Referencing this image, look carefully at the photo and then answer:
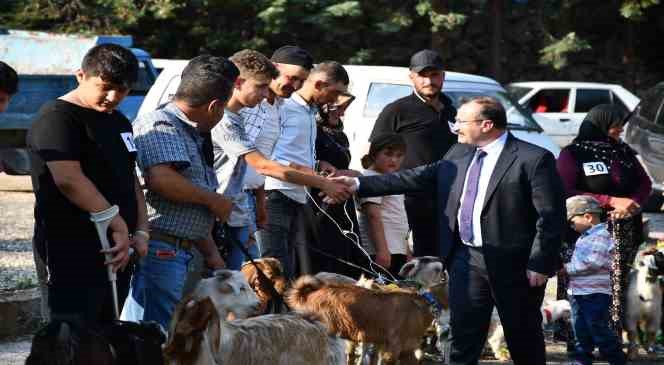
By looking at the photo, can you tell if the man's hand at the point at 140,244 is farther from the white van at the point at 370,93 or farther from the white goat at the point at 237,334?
the white van at the point at 370,93

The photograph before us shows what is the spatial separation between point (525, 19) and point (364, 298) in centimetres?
2232

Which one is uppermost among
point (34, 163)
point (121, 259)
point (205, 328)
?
point (34, 163)

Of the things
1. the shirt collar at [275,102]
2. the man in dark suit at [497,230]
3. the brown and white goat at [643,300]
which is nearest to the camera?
the man in dark suit at [497,230]

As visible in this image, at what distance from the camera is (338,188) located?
6719mm

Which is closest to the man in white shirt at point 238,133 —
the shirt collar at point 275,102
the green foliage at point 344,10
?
the shirt collar at point 275,102

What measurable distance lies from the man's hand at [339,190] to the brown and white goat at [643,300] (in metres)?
2.76

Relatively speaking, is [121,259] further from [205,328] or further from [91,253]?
[205,328]

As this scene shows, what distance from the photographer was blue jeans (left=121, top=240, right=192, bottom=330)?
17.1 ft

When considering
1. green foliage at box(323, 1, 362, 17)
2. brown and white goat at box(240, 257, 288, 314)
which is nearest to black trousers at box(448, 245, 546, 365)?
brown and white goat at box(240, 257, 288, 314)

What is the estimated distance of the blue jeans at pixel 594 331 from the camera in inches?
304

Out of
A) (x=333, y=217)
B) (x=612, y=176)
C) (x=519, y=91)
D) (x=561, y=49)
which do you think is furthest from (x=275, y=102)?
(x=561, y=49)

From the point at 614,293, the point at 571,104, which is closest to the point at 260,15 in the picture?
the point at 571,104

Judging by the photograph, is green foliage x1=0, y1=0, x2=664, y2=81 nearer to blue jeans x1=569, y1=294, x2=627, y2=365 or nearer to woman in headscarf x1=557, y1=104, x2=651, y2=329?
woman in headscarf x1=557, y1=104, x2=651, y2=329

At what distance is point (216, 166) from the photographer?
6.12 metres
